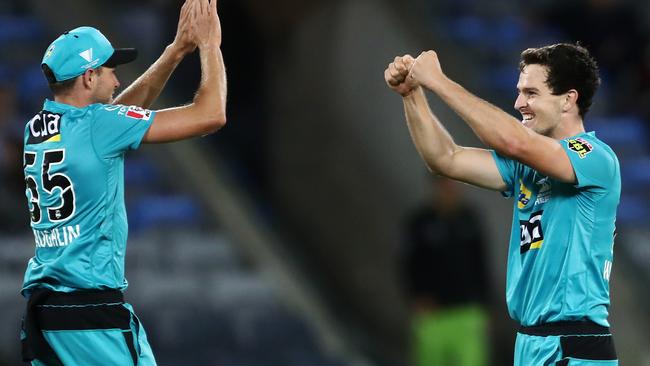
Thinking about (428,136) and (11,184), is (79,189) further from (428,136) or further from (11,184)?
(11,184)

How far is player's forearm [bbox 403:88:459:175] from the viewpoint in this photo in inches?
196

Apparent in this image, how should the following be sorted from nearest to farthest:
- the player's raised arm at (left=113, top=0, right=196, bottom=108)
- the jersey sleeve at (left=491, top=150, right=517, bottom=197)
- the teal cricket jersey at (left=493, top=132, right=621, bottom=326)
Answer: the teal cricket jersey at (left=493, top=132, right=621, bottom=326) → the jersey sleeve at (left=491, top=150, right=517, bottom=197) → the player's raised arm at (left=113, top=0, right=196, bottom=108)

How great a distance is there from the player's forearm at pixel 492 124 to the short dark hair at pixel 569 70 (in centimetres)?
28

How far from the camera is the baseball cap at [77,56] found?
183 inches

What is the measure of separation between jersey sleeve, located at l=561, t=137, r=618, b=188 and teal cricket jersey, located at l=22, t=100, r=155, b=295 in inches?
63.8

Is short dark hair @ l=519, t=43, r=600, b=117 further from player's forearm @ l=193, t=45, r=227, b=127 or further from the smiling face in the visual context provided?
player's forearm @ l=193, t=45, r=227, b=127

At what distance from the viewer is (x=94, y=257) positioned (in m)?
4.66

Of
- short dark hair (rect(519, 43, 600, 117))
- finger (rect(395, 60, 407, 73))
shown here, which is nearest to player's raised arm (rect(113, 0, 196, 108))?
finger (rect(395, 60, 407, 73))

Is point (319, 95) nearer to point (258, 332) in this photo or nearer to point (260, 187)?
point (260, 187)

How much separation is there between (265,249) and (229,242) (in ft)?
1.02

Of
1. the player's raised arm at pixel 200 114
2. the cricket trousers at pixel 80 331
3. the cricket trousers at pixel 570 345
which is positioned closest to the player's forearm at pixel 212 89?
the player's raised arm at pixel 200 114

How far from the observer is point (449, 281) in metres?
8.56

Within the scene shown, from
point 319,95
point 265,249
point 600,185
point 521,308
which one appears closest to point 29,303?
point 521,308

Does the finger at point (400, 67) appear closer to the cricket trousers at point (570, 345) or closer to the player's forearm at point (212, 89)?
the player's forearm at point (212, 89)
